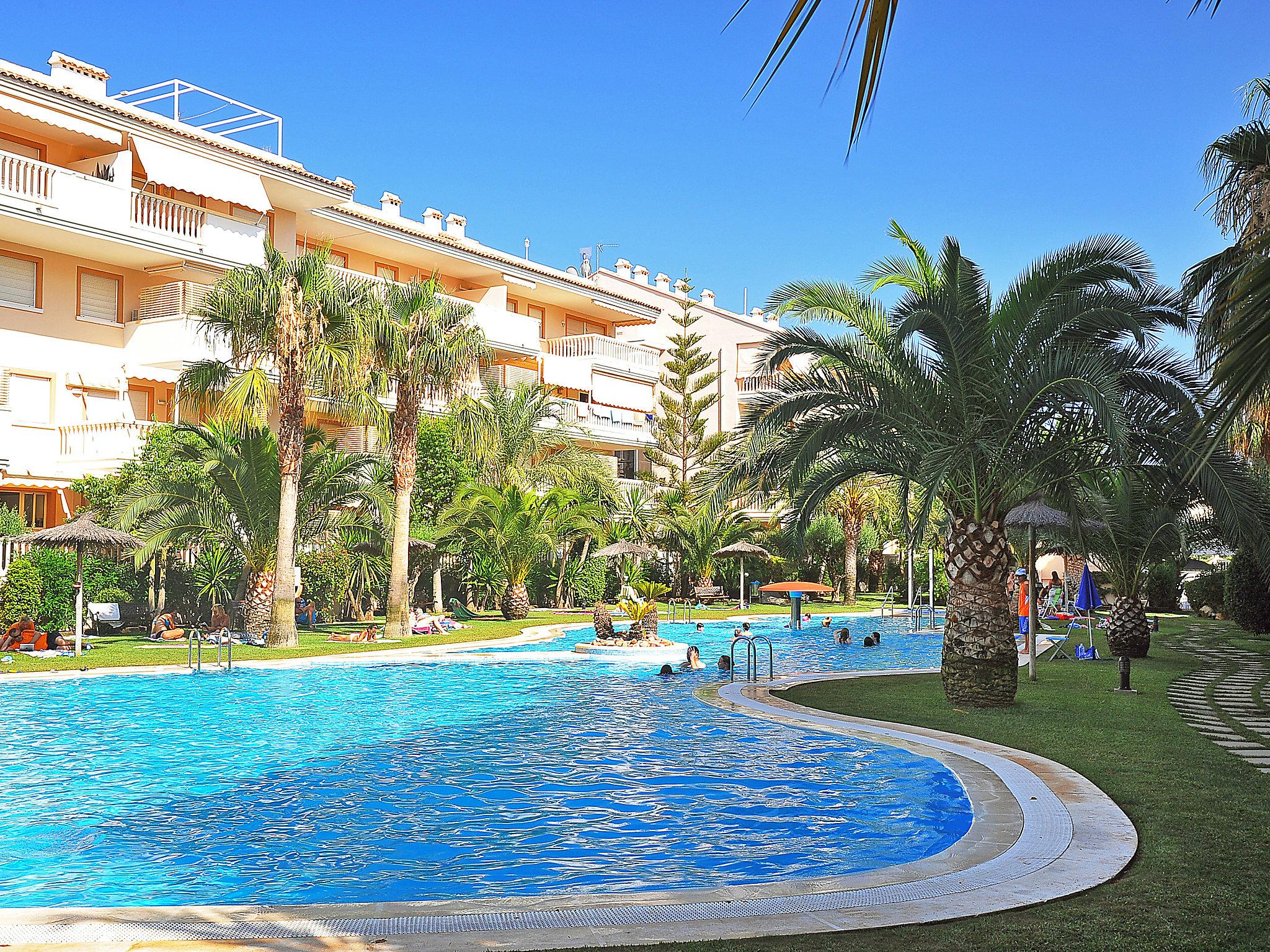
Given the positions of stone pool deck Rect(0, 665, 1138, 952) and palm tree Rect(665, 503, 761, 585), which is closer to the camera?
stone pool deck Rect(0, 665, 1138, 952)

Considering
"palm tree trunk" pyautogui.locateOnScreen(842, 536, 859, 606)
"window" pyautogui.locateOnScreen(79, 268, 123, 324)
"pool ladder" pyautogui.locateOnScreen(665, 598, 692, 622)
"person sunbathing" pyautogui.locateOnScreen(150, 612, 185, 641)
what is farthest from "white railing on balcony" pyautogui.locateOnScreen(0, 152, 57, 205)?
"palm tree trunk" pyautogui.locateOnScreen(842, 536, 859, 606)

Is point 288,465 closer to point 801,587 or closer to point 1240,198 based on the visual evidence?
point 1240,198

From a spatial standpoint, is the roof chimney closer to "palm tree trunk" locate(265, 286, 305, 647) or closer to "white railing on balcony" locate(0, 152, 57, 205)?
"white railing on balcony" locate(0, 152, 57, 205)

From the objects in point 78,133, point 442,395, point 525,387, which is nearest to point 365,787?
point 442,395

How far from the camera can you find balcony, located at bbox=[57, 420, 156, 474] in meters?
26.9

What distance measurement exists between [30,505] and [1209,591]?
34.5 metres

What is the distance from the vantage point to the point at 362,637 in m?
24.2

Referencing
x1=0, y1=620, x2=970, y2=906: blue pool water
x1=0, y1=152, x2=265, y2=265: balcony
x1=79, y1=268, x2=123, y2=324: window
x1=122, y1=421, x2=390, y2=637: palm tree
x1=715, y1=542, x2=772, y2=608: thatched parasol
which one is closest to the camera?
x1=0, y1=620, x2=970, y2=906: blue pool water

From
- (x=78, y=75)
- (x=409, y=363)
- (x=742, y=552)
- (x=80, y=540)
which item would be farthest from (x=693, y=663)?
(x=78, y=75)

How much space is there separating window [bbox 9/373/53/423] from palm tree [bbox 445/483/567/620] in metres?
10.6

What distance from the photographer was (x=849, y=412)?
14.0 metres

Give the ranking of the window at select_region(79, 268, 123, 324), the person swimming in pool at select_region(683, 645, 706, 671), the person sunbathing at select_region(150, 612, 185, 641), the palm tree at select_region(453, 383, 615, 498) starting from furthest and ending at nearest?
the palm tree at select_region(453, 383, 615, 498) < the window at select_region(79, 268, 123, 324) < the person sunbathing at select_region(150, 612, 185, 641) < the person swimming in pool at select_region(683, 645, 706, 671)

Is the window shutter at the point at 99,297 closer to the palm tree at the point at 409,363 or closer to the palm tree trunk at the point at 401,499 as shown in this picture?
the palm tree at the point at 409,363

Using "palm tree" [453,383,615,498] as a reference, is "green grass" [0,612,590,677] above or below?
below
